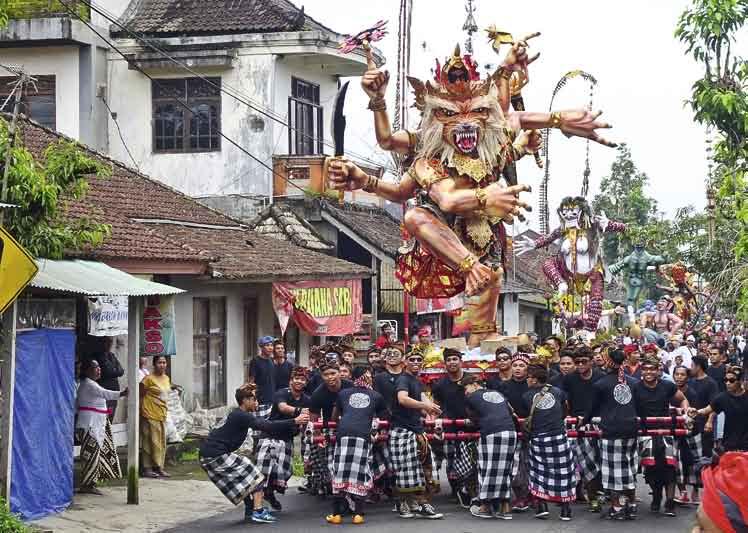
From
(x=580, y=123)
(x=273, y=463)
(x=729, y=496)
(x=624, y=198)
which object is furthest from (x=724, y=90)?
(x=624, y=198)

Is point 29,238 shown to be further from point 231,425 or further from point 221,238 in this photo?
point 221,238

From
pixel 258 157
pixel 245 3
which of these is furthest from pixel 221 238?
pixel 245 3

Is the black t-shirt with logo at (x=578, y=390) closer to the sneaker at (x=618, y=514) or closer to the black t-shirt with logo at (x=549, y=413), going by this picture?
the black t-shirt with logo at (x=549, y=413)

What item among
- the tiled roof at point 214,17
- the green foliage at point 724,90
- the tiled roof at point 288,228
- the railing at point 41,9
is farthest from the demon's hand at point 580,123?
the railing at point 41,9

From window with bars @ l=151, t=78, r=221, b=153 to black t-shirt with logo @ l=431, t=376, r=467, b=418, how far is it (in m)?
14.4

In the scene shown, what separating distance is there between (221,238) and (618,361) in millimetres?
9289

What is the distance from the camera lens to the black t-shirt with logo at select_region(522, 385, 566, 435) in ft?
42.9

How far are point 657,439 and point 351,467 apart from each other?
3.04 m

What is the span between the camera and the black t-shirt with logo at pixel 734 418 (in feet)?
40.3

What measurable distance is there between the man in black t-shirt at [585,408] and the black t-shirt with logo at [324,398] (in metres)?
2.29

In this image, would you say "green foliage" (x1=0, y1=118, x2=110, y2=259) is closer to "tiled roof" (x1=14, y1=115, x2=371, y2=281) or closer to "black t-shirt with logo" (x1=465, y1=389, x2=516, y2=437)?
"tiled roof" (x1=14, y1=115, x2=371, y2=281)

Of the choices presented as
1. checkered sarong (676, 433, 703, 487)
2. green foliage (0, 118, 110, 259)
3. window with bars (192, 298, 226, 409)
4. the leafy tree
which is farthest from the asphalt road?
the leafy tree

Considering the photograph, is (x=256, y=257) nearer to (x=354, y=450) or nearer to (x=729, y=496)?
(x=354, y=450)

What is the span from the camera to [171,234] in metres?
18.7
